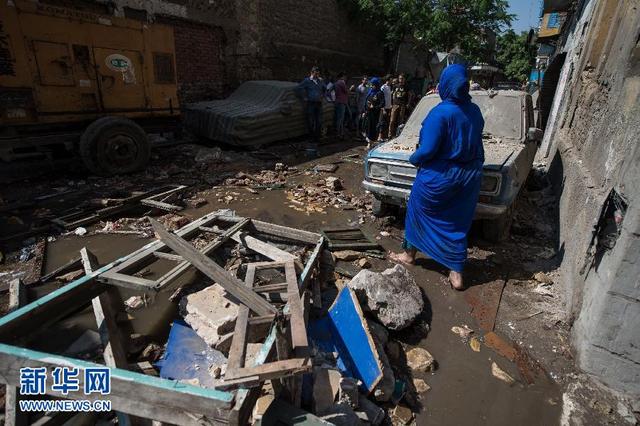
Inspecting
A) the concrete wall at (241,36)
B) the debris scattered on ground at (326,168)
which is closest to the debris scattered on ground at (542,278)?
the debris scattered on ground at (326,168)

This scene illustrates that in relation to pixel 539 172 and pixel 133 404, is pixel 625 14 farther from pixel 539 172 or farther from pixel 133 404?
pixel 133 404

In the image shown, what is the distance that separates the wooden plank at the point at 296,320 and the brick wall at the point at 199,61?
29.6 ft

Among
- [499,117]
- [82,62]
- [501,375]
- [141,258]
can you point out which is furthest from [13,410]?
[499,117]

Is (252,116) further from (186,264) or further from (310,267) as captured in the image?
(310,267)

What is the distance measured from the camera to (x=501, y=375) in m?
2.59

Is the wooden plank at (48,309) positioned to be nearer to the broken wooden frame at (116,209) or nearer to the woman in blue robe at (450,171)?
the broken wooden frame at (116,209)

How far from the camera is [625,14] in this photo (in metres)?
4.72

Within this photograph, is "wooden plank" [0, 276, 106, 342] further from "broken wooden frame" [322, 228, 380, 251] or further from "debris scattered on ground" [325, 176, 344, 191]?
"debris scattered on ground" [325, 176, 344, 191]

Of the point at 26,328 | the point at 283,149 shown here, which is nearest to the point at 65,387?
the point at 26,328

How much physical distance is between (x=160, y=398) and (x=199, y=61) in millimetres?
10501

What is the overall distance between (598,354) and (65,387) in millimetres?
3260

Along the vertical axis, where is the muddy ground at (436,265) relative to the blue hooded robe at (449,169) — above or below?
below

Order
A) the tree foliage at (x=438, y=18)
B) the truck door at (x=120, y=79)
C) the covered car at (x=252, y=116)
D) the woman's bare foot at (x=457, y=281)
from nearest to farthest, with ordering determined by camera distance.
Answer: the woman's bare foot at (x=457, y=281)
the truck door at (x=120, y=79)
the covered car at (x=252, y=116)
the tree foliage at (x=438, y=18)

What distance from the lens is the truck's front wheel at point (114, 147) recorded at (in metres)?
5.78
